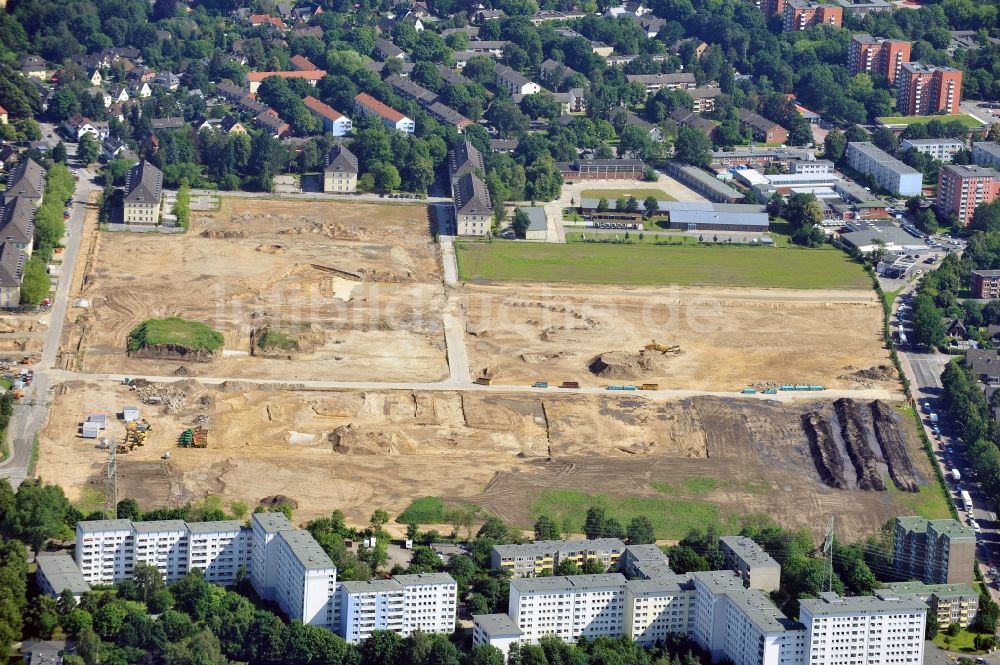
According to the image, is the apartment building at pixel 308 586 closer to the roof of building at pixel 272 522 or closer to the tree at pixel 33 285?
the roof of building at pixel 272 522

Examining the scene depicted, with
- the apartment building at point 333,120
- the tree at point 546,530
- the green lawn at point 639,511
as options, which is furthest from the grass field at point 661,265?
the tree at point 546,530

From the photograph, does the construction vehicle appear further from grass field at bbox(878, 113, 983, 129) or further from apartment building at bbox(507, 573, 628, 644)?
grass field at bbox(878, 113, 983, 129)

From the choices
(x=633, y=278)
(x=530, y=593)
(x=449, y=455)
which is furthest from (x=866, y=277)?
(x=530, y=593)

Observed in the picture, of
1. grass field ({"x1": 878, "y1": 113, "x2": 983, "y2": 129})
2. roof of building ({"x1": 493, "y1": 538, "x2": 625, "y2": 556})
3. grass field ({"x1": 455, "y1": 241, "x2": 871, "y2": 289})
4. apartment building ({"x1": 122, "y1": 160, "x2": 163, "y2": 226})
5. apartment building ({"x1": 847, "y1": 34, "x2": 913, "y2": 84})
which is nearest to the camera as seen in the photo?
roof of building ({"x1": 493, "y1": 538, "x2": 625, "y2": 556})

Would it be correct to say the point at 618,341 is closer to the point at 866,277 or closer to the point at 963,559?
the point at 866,277

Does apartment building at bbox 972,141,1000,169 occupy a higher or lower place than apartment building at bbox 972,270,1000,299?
lower

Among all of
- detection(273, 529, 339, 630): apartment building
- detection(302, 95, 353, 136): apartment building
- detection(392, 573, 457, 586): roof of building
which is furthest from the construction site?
detection(302, 95, 353, 136): apartment building

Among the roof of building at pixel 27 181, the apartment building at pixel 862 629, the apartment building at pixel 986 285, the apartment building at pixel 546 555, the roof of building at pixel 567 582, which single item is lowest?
the apartment building at pixel 986 285
